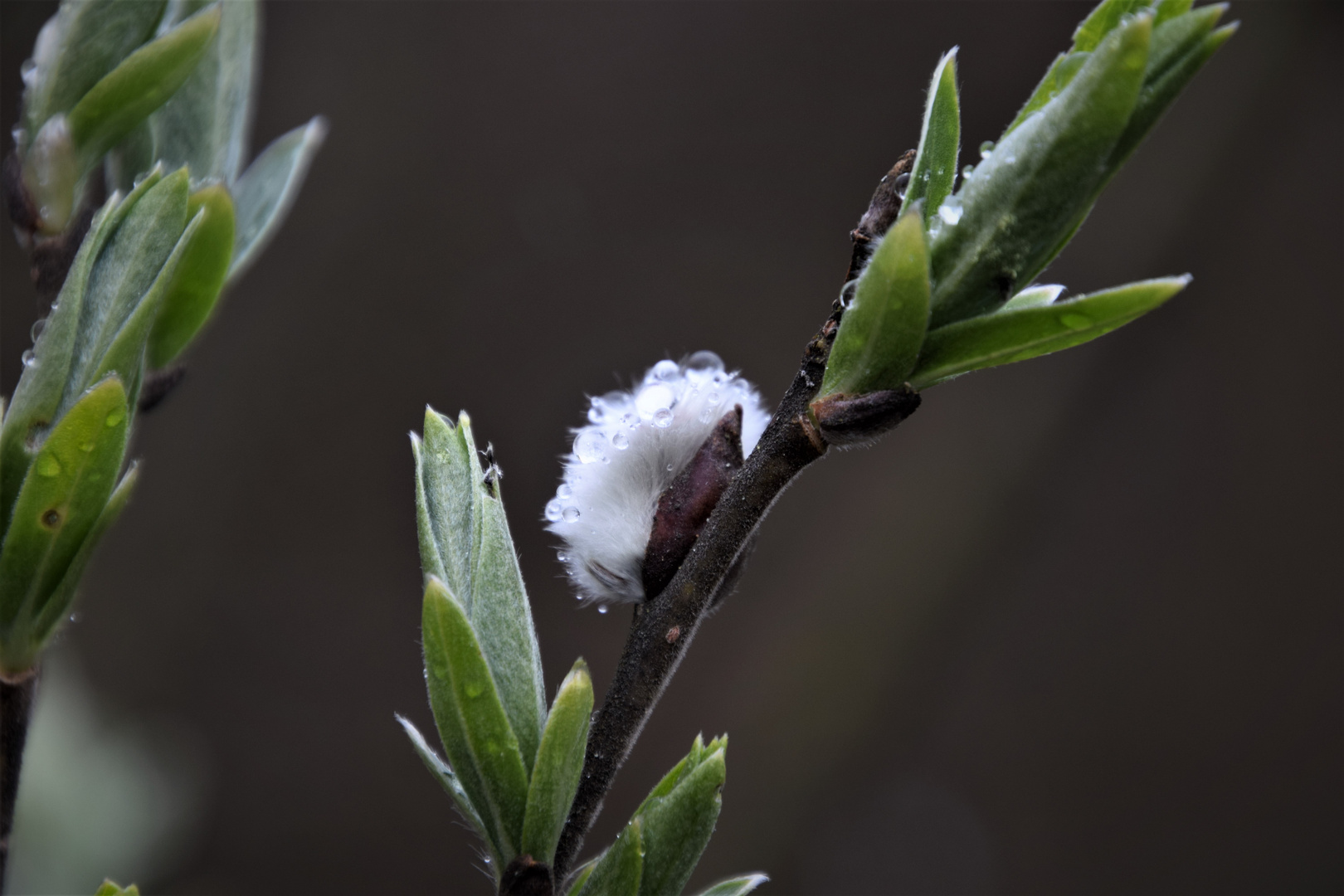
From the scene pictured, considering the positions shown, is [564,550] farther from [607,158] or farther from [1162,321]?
[1162,321]

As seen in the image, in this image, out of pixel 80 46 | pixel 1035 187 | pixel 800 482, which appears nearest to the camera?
pixel 1035 187

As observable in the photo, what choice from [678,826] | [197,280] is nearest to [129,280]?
[197,280]

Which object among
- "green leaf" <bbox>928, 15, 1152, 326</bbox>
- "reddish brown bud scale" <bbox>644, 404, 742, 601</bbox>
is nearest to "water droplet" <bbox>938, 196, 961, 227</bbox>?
"green leaf" <bbox>928, 15, 1152, 326</bbox>

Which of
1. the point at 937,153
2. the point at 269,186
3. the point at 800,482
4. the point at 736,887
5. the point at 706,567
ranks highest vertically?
the point at 269,186

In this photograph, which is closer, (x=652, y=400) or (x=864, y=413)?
(x=864, y=413)

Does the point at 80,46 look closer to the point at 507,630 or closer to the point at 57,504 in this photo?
the point at 57,504

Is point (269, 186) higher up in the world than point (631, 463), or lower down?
higher up
